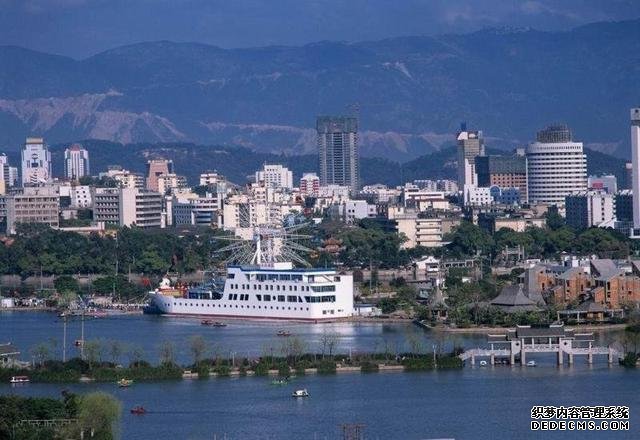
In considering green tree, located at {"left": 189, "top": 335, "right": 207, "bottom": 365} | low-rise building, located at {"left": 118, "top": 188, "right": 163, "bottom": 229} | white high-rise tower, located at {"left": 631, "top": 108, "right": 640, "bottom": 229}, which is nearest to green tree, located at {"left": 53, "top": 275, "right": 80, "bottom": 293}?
green tree, located at {"left": 189, "top": 335, "right": 207, "bottom": 365}

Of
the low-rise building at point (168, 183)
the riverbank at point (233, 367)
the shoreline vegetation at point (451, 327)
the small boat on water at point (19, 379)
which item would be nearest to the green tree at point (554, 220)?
the low-rise building at point (168, 183)

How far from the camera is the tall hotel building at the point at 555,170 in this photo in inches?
2297

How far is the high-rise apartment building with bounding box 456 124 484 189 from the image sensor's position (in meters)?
67.5

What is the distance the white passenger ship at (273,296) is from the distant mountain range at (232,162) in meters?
53.6

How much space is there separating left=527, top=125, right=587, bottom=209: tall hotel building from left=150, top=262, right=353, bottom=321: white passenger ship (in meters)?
27.8

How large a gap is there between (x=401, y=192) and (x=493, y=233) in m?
14.3

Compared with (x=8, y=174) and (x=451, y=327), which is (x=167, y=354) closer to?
(x=451, y=327)

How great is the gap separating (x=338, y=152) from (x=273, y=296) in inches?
1969

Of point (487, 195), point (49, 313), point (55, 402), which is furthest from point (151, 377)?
point (487, 195)

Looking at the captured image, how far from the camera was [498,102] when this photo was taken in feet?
467

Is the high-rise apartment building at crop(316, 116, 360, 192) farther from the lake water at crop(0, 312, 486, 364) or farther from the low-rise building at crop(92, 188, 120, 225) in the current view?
the lake water at crop(0, 312, 486, 364)

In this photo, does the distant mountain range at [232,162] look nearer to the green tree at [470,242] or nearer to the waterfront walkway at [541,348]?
the green tree at [470,242]

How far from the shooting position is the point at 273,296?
30.0 meters

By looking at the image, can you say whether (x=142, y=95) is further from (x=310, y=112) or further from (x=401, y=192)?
(x=401, y=192)
